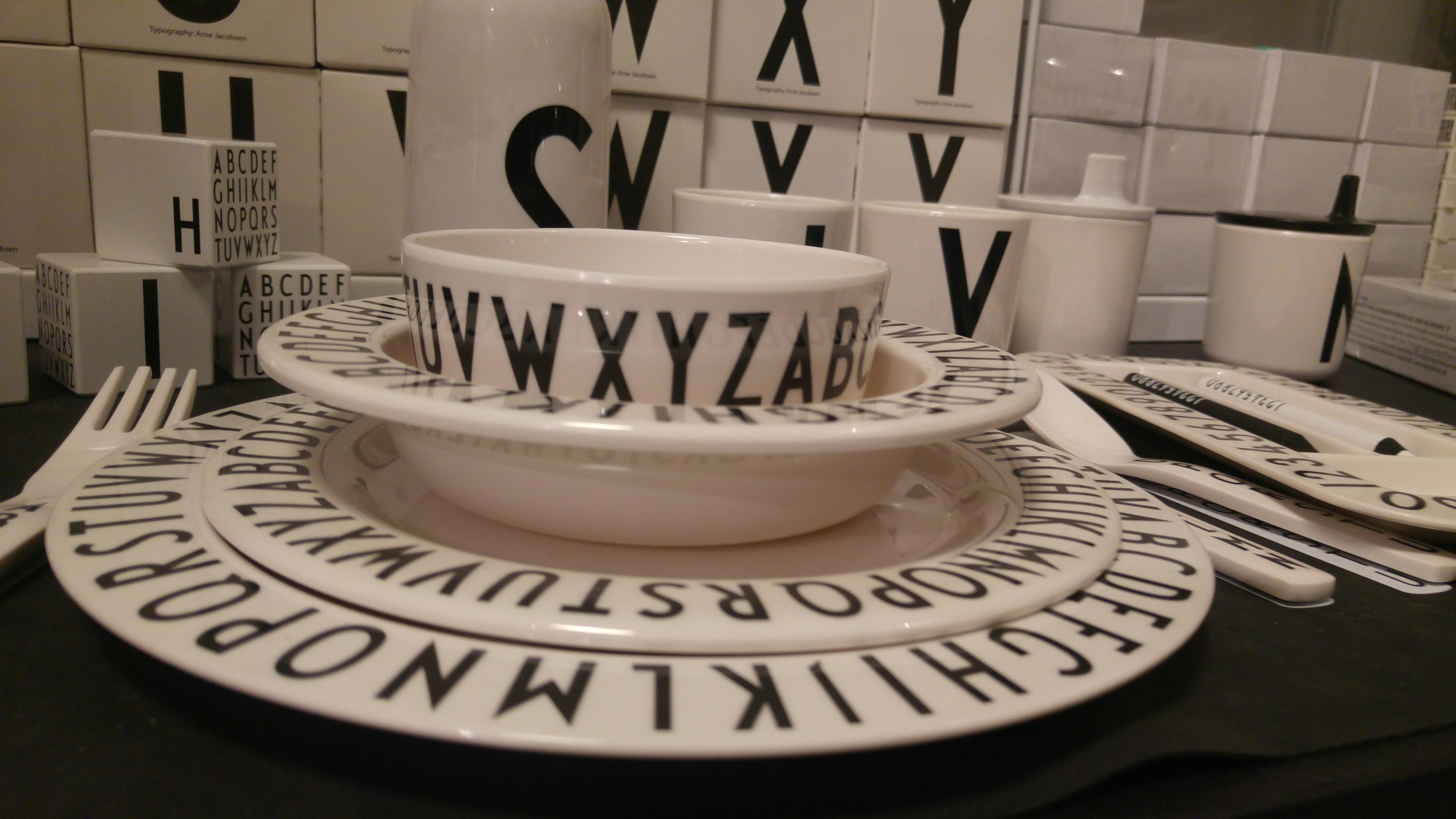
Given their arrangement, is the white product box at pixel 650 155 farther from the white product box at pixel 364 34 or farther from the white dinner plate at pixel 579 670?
the white dinner plate at pixel 579 670

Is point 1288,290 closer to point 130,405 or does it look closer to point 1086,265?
point 1086,265

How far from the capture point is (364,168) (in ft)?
2.56

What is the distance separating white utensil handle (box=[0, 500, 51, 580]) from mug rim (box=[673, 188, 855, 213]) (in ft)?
1.41

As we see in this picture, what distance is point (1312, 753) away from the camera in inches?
11.1

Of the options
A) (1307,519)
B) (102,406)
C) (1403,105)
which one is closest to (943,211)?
(1307,519)

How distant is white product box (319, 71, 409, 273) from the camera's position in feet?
2.49

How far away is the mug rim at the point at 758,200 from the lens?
0.64 m

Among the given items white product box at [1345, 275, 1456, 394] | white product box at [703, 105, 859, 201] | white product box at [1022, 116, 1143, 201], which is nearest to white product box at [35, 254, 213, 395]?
white product box at [703, 105, 859, 201]

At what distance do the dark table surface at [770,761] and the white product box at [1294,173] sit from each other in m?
0.90

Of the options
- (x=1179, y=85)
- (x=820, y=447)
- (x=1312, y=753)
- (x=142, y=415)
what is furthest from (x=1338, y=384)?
(x=142, y=415)

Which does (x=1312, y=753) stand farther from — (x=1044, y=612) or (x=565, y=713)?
(x=565, y=713)

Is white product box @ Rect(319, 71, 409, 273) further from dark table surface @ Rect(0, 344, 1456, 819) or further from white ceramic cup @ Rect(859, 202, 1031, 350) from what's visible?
dark table surface @ Rect(0, 344, 1456, 819)

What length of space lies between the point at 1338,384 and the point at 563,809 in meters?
0.92

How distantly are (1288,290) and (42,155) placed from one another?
993mm
